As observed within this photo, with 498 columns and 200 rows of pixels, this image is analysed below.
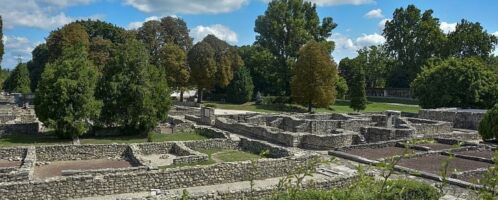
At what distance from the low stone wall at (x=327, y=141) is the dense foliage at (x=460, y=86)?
72.0ft

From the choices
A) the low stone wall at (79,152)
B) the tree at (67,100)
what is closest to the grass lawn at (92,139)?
the tree at (67,100)

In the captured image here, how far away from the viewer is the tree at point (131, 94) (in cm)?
2639

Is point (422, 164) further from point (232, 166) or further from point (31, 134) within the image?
point (31, 134)

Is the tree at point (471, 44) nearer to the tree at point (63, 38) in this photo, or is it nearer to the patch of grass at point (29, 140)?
the tree at point (63, 38)

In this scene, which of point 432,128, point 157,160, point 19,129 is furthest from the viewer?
point 432,128

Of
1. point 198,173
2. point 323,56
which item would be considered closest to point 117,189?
point 198,173

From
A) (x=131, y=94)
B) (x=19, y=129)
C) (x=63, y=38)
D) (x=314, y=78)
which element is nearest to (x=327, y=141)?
(x=131, y=94)

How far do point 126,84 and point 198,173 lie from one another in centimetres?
1352

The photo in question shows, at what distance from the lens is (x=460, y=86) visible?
41.7m

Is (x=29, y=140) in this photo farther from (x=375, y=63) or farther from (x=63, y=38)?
(x=375, y=63)

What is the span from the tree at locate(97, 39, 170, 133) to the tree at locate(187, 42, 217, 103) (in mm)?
22846

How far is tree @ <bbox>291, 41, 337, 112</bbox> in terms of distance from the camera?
142 feet

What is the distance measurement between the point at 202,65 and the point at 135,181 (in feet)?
122

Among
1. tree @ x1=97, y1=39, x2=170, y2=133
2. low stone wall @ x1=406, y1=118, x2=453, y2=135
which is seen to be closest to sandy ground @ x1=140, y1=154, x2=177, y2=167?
tree @ x1=97, y1=39, x2=170, y2=133
